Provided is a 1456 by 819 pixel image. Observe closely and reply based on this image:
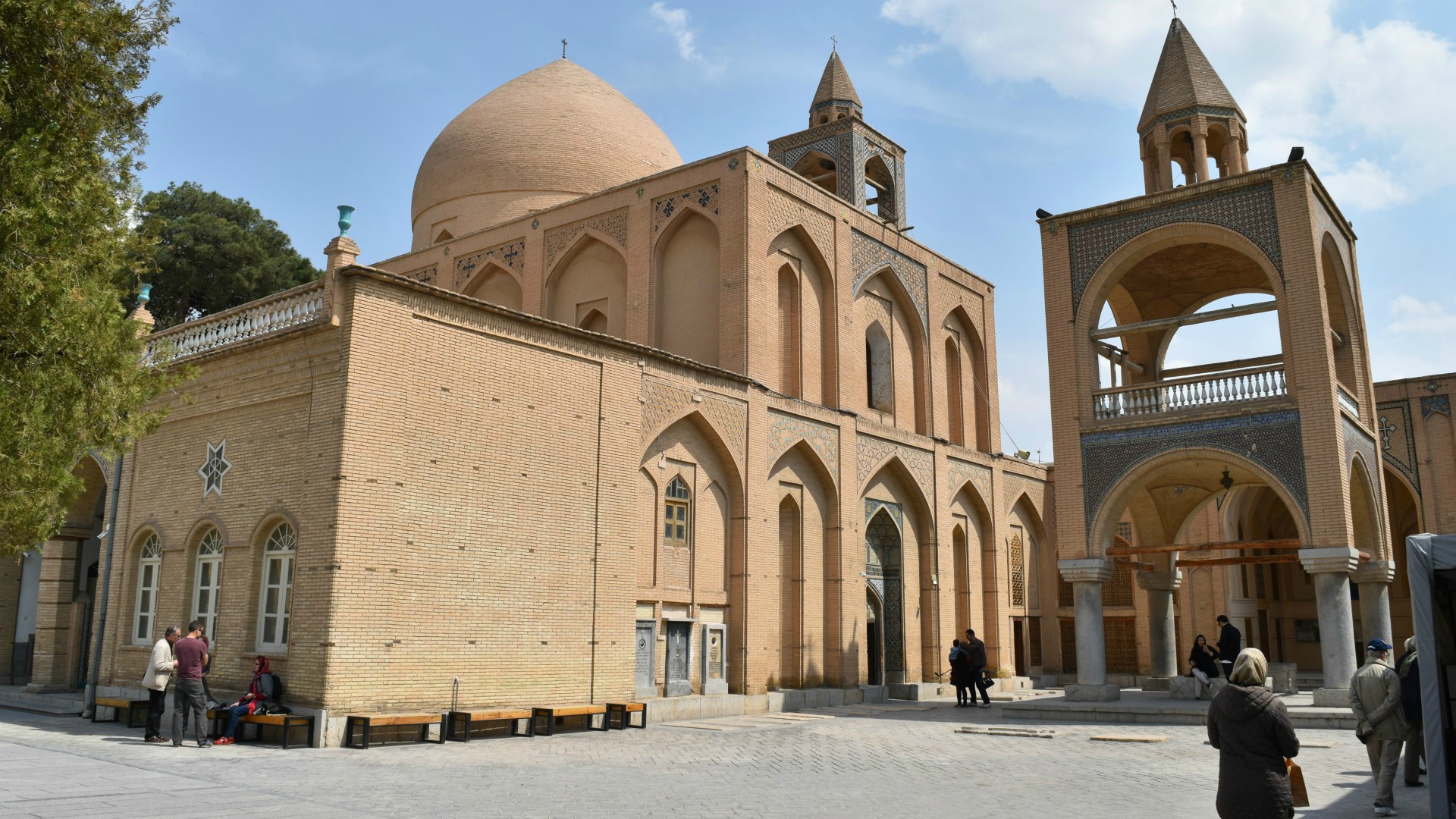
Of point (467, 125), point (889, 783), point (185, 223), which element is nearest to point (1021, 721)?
point (889, 783)

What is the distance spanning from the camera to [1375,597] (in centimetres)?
1706

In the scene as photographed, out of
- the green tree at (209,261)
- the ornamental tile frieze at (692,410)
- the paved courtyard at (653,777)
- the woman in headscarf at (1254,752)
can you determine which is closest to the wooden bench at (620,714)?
the paved courtyard at (653,777)

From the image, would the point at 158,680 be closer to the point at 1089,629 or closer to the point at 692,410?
the point at 692,410

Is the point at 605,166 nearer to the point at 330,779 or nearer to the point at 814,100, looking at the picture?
→ the point at 814,100

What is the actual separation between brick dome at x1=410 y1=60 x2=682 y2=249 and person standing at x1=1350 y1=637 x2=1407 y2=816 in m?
17.9

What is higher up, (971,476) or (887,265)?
(887,265)

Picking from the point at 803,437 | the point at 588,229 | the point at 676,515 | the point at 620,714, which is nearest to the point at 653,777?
the point at 620,714

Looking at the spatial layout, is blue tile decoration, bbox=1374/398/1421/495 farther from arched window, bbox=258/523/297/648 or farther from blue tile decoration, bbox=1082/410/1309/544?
arched window, bbox=258/523/297/648

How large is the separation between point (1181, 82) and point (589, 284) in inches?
428

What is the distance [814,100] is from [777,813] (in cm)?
1963

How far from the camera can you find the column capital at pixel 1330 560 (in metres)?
14.6

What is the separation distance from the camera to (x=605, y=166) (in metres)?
23.3

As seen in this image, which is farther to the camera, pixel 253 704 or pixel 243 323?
pixel 243 323

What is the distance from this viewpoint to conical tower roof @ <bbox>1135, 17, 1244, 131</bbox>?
1825 centimetres
